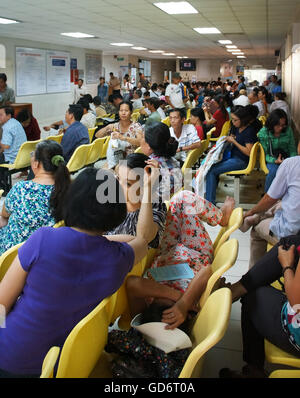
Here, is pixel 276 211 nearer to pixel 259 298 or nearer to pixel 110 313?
pixel 259 298

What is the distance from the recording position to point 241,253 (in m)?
3.74

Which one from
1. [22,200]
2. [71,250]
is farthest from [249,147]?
[71,250]

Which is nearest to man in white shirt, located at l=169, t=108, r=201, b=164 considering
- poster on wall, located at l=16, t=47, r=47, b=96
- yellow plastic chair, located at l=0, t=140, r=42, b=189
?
yellow plastic chair, located at l=0, t=140, r=42, b=189

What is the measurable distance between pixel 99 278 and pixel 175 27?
368 inches

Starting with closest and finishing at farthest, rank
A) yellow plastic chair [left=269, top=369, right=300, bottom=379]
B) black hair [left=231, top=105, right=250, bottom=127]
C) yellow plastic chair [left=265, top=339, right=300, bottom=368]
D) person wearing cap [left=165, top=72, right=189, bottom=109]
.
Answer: yellow plastic chair [left=269, top=369, right=300, bottom=379] → yellow plastic chair [left=265, top=339, right=300, bottom=368] → black hair [left=231, top=105, right=250, bottom=127] → person wearing cap [left=165, top=72, right=189, bottom=109]

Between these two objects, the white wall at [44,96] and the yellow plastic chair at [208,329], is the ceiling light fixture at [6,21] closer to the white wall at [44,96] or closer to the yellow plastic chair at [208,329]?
the white wall at [44,96]

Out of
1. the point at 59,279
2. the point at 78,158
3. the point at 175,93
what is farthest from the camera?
the point at 175,93

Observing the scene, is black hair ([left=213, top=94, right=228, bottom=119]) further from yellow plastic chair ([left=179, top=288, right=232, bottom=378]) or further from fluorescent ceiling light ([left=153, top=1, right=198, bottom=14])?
yellow plastic chair ([left=179, top=288, right=232, bottom=378])

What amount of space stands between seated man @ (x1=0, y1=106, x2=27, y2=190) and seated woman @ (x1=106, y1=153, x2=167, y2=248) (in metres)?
3.61

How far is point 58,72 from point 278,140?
39.9 ft

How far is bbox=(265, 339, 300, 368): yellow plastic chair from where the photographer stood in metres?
1.64

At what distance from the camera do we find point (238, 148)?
16.0 feet

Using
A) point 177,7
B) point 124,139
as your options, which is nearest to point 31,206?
point 124,139

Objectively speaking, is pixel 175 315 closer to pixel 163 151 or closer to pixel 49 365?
pixel 49 365
